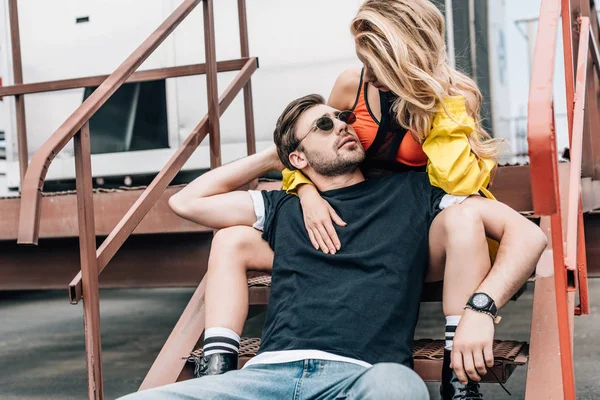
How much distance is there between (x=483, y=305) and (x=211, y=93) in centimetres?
164

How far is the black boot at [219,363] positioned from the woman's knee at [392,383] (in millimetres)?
475

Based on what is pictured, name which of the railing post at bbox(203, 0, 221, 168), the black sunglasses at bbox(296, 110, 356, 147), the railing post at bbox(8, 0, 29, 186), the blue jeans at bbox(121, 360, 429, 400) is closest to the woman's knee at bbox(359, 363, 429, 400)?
the blue jeans at bbox(121, 360, 429, 400)

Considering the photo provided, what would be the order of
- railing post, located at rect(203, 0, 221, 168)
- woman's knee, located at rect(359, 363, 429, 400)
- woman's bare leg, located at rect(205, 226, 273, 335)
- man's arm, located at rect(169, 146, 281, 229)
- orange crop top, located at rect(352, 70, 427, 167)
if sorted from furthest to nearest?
railing post, located at rect(203, 0, 221, 168) < man's arm, located at rect(169, 146, 281, 229) < orange crop top, located at rect(352, 70, 427, 167) < woman's bare leg, located at rect(205, 226, 273, 335) < woman's knee, located at rect(359, 363, 429, 400)

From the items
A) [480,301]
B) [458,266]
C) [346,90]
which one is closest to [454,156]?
[458,266]

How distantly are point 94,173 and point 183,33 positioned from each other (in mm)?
1010

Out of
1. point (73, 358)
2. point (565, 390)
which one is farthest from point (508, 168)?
point (73, 358)

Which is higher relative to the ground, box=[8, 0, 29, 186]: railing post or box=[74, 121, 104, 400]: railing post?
box=[8, 0, 29, 186]: railing post

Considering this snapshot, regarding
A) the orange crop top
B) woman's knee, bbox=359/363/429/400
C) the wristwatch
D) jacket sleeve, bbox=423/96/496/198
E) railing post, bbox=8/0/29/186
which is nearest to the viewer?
woman's knee, bbox=359/363/429/400

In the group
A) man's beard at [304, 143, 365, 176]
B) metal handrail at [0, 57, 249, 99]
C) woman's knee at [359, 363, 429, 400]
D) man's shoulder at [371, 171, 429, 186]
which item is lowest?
woman's knee at [359, 363, 429, 400]

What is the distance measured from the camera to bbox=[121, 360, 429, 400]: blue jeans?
71.2 inches

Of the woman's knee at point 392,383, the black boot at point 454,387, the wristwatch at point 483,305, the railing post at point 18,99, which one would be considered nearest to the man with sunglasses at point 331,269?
the woman's knee at point 392,383

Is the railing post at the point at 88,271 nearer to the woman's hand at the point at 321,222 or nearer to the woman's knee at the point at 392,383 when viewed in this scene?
the woman's hand at the point at 321,222

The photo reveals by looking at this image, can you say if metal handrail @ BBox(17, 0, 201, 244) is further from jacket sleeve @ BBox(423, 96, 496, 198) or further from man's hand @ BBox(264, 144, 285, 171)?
jacket sleeve @ BBox(423, 96, 496, 198)

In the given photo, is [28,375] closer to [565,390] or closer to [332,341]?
[332,341]
